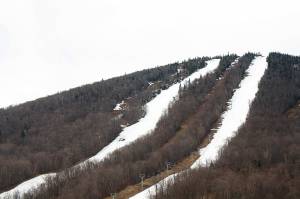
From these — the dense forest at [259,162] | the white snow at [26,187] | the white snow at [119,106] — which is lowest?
the white snow at [26,187]

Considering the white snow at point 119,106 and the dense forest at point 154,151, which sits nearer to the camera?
the dense forest at point 154,151

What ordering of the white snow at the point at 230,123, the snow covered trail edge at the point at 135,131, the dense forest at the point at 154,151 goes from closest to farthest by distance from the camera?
1. the white snow at the point at 230,123
2. the dense forest at the point at 154,151
3. the snow covered trail edge at the point at 135,131

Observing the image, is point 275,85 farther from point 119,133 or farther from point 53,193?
point 53,193

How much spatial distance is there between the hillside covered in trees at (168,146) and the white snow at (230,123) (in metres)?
2.11

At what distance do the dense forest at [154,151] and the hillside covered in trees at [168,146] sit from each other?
27 centimetres

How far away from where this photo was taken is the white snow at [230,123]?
100 metres

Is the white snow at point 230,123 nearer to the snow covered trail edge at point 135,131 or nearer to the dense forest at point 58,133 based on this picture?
the snow covered trail edge at point 135,131

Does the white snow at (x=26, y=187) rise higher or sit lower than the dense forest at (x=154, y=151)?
lower

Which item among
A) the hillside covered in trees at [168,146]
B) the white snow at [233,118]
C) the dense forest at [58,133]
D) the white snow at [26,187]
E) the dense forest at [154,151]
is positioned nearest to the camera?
the hillside covered in trees at [168,146]

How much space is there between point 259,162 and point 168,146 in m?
26.2

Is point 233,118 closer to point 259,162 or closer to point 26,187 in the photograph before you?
point 259,162

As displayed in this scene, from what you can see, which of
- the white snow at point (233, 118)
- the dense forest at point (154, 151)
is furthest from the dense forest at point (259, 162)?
the dense forest at point (154, 151)

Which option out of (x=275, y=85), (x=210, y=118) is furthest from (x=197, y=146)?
(x=275, y=85)

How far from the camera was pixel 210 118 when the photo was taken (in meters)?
145
